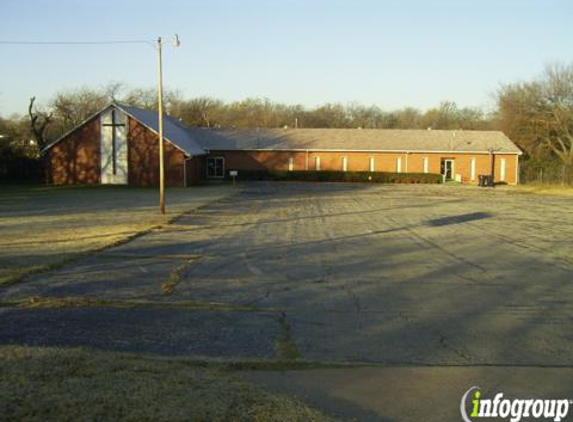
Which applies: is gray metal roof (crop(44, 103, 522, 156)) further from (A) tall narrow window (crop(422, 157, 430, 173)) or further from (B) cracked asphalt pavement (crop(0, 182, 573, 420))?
(B) cracked asphalt pavement (crop(0, 182, 573, 420))

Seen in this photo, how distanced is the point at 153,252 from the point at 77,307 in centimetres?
592

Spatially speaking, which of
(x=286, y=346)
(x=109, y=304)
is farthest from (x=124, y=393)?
(x=109, y=304)

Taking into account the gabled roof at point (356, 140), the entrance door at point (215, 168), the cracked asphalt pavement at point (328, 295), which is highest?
the gabled roof at point (356, 140)

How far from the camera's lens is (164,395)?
198 inches

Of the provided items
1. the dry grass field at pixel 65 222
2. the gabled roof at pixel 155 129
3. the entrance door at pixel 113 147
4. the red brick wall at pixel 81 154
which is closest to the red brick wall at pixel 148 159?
the gabled roof at pixel 155 129

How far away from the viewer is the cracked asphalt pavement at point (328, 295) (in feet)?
23.8

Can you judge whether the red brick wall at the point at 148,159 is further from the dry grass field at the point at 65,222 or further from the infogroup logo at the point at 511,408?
the infogroup logo at the point at 511,408

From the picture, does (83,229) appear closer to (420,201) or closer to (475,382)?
(475,382)

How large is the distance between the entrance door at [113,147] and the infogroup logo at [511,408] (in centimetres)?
4269

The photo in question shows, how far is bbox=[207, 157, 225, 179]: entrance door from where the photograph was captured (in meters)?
59.2

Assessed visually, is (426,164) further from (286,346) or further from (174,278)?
(286,346)

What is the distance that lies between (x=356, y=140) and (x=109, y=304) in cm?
5338

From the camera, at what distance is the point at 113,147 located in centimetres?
4562

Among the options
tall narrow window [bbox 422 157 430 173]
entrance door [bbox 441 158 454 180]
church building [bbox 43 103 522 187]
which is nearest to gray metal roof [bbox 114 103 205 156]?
church building [bbox 43 103 522 187]
